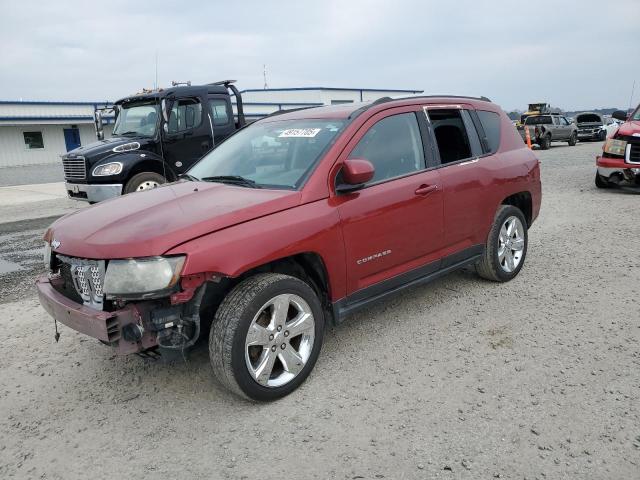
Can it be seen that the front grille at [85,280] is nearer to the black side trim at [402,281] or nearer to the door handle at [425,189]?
the black side trim at [402,281]

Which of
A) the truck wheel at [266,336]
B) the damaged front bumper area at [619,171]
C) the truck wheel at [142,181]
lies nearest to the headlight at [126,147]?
the truck wheel at [142,181]

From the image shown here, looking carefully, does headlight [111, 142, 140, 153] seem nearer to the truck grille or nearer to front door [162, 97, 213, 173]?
front door [162, 97, 213, 173]

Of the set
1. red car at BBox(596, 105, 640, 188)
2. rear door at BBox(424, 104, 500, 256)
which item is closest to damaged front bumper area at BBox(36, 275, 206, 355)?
rear door at BBox(424, 104, 500, 256)

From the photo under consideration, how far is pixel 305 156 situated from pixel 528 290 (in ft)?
8.55

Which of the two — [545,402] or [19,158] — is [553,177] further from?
[19,158]

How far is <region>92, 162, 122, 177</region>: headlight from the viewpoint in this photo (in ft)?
29.7

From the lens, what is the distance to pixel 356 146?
11.9 ft

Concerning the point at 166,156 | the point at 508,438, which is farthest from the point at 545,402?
the point at 166,156

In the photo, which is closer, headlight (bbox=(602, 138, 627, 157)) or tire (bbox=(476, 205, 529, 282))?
tire (bbox=(476, 205, 529, 282))

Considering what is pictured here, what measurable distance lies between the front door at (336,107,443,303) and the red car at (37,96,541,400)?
0.4 inches

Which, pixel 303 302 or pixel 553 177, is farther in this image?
pixel 553 177

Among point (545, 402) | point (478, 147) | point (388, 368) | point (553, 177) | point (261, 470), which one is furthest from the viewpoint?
point (553, 177)

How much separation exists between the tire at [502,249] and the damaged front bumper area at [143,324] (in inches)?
115

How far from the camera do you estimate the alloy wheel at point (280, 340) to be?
303 centimetres
